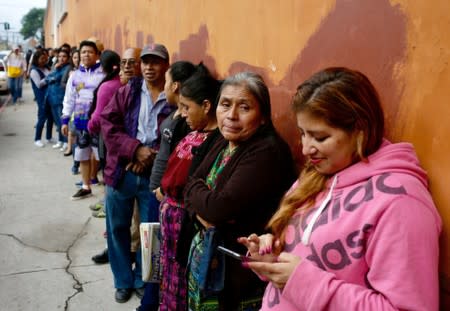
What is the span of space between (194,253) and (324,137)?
105 cm

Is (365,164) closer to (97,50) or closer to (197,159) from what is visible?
(197,159)

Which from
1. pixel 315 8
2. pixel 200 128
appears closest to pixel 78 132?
pixel 200 128

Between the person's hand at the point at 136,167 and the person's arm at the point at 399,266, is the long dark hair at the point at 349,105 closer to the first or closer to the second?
the person's arm at the point at 399,266

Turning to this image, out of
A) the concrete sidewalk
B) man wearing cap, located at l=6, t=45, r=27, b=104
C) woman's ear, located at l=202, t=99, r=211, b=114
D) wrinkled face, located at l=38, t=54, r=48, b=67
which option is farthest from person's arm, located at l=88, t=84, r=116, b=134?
man wearing cap, located at l=6, t=45, r=27, b=104

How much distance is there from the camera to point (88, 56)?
16.1ft

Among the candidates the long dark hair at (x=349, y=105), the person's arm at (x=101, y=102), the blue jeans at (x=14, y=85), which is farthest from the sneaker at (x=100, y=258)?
the blue jeans at (x=14, y=85)

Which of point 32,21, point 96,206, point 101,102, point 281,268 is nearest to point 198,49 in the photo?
point 101,102

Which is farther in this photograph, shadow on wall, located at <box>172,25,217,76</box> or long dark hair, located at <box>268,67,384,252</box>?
shadow on wall, located at <box>172,25,217,76</box>

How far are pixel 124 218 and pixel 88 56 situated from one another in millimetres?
2530

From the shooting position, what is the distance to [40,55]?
8.35 m

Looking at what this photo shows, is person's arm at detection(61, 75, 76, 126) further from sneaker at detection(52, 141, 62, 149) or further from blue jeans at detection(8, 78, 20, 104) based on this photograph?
blue jeans at detection(8, 78, 20, 104)

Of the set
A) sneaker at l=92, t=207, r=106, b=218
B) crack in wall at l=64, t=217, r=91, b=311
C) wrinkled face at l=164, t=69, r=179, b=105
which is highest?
wrinkled face at l=164, t=69, r=179, b=105

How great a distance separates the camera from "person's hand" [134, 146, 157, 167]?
2867 millimetres

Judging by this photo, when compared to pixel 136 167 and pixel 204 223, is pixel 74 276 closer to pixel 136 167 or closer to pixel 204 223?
pixel 136 167
